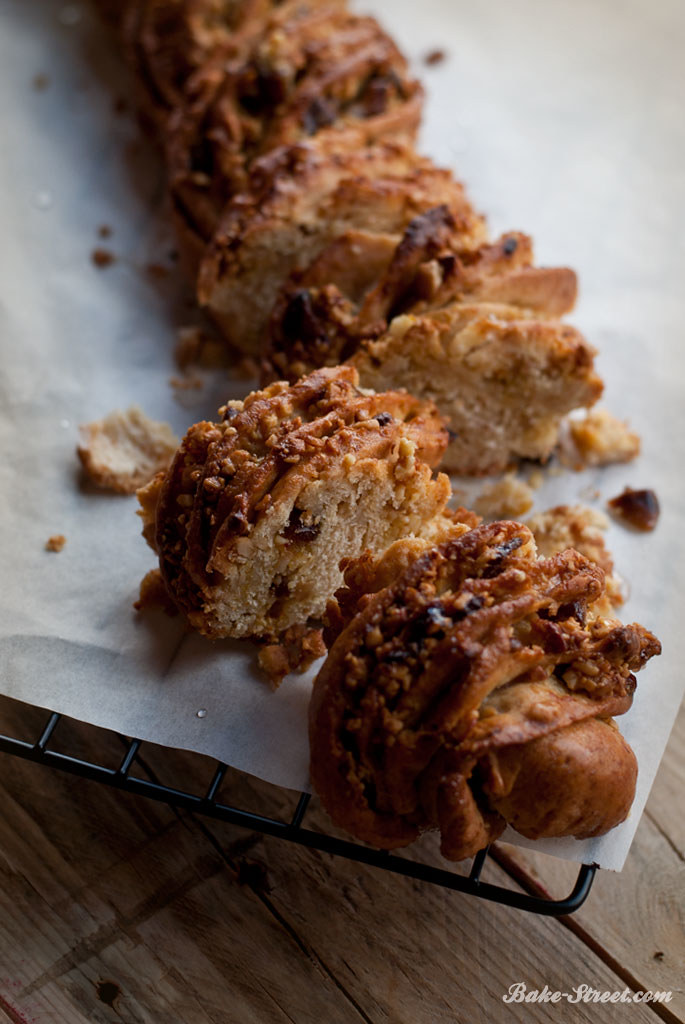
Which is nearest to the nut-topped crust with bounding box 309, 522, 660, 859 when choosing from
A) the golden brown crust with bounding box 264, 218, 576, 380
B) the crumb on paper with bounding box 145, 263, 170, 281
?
the golden brown crust with bounding box 264, 218, 576, 380

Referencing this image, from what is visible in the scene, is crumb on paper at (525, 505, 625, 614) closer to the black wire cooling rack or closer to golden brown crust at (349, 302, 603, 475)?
golden brown crust at (349, 302, 603, 475)

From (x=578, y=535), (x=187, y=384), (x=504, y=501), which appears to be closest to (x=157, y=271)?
(x=187, y=384)

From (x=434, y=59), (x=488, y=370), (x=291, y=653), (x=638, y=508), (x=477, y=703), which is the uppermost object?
(x=434, y=59)

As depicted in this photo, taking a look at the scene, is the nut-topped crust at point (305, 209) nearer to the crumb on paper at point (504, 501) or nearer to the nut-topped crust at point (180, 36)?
the crumb on paper at point (504, 501)

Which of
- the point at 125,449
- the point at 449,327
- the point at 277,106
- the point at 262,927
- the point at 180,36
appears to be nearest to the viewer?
the point at 262,927

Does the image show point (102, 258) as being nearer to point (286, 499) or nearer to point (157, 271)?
point (157, 271)

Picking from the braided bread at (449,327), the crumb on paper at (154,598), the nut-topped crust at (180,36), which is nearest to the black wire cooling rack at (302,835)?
the crumb on paper at (154,598)

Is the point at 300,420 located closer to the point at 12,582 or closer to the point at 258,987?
the point at 12,582

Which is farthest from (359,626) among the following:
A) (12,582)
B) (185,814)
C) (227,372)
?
(227,372)
